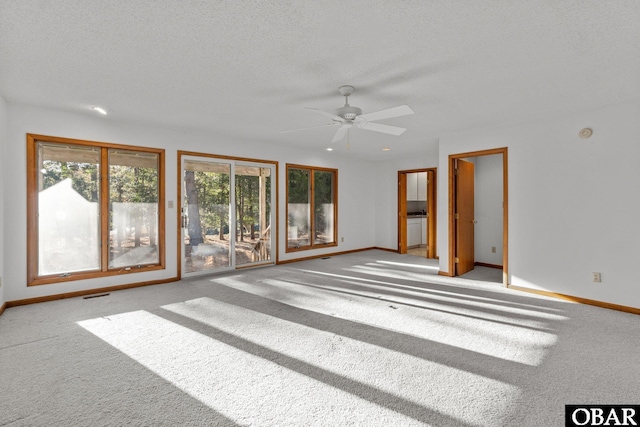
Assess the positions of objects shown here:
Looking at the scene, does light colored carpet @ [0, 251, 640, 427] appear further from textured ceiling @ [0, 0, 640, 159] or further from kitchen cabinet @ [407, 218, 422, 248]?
kitchen cabinet @ [407, 218, 422, 248]

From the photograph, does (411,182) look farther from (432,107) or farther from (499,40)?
(499,40)

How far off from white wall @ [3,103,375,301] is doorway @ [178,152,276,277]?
0.57 feet

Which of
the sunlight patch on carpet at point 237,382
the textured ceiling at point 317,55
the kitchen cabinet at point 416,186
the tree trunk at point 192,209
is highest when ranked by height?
the textured ceiling at point 317,55

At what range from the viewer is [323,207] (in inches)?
287

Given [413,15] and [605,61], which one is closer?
[413,15]

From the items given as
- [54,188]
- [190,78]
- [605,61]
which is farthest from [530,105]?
[54,188]

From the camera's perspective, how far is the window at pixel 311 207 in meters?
6.61

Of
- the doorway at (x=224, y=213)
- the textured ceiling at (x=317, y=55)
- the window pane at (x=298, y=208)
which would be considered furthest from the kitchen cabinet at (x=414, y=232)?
the textured ceiling at (x=317, y=55)

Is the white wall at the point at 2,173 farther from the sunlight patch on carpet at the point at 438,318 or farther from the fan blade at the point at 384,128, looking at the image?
the fan blade at the point at 384,128

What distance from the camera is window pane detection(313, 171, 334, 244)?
7113 mm

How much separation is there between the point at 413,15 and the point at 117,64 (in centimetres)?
245

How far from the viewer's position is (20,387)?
2.05 metres

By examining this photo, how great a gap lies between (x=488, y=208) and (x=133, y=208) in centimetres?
638

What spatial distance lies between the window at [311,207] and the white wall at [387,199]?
58.9 inches
